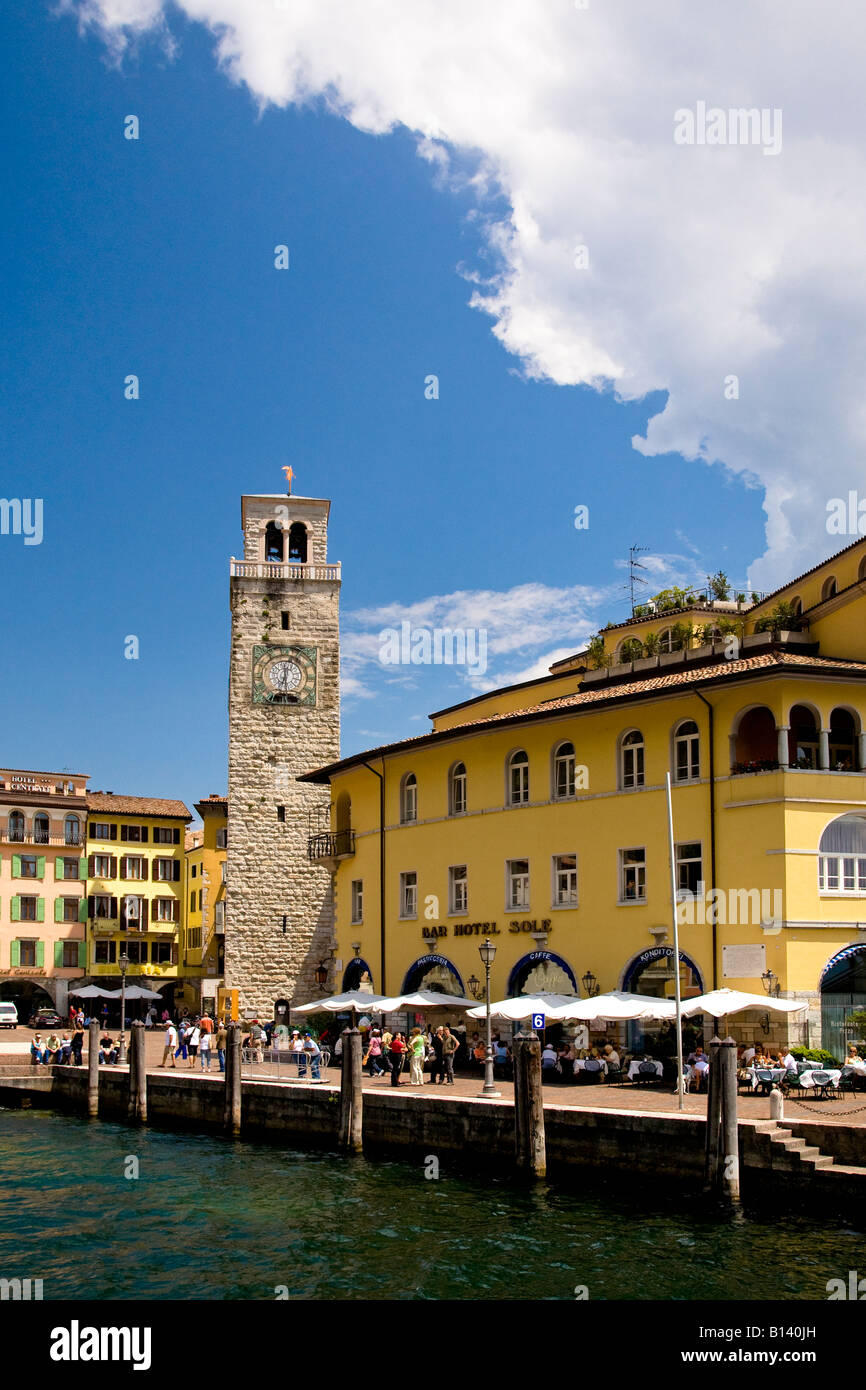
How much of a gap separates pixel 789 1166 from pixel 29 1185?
14149mm

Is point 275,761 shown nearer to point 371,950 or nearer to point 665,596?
point 371,950

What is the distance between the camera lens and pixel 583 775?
126 feet

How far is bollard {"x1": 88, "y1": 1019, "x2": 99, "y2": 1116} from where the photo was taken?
39375mm

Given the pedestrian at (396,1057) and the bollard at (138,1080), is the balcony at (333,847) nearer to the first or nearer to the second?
the bollard at (138,1080)

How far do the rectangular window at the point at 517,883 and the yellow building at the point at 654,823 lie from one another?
0.05 m

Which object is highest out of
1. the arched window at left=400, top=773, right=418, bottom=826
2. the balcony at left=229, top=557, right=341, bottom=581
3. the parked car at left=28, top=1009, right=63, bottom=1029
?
the balcony at left=229, top=557, right=341, bottom=581

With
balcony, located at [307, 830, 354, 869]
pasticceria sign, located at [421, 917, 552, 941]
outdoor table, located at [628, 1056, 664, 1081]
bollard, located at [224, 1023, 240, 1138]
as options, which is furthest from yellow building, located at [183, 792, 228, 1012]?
outdoor table, located at [628, 1056, 664, 1081]

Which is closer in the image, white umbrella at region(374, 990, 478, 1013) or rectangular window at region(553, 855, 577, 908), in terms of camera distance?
white umbrella at region(374, 990, 478, 1013)

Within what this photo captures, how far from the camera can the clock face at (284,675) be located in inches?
2395

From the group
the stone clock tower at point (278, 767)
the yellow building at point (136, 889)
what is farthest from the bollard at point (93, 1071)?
the yellow building at point (136, 889)

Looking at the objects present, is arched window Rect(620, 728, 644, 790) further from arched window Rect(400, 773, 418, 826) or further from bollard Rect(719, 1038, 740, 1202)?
bollard Rect(719, 1038, 740, 1202)

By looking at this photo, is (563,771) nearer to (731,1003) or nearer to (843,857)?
(843,857)

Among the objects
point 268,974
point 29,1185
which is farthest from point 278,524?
point 29,1185

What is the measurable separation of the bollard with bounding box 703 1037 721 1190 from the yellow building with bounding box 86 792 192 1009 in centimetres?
5728
